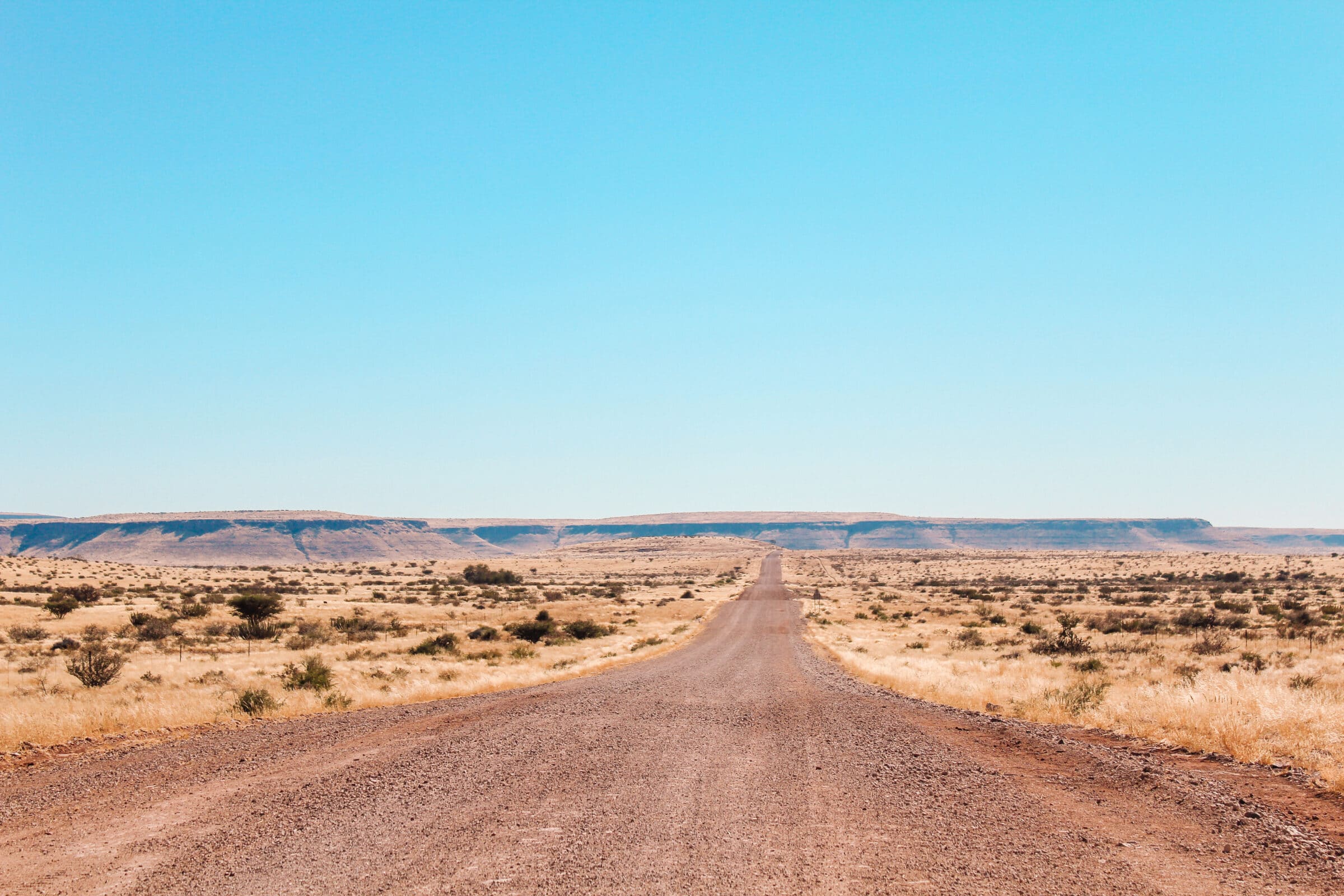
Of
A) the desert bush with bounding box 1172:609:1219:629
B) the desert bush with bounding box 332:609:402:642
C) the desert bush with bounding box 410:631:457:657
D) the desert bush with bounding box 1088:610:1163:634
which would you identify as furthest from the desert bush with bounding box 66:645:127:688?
the desert bush with bounding box 1172:609:1219:629

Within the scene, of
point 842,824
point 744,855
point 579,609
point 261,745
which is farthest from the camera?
point 579,609

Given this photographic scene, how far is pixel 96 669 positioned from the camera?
70.1 ft

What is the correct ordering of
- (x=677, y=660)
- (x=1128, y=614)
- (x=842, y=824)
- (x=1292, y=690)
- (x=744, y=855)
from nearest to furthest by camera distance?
1. (x=744, y=855)
2. (x=842, y=824)
3. (x=1292, y=690)
4. (x=677, y=660)
5. (x=1128, y=614)

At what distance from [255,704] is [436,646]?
18225 millimetres

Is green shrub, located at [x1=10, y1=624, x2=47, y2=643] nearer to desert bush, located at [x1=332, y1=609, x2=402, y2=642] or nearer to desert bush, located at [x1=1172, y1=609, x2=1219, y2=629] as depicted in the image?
desert bush, located at [x1=332, y1=609, x2=402, y2=642]

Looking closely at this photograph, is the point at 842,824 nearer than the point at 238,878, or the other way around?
the point at 238,878

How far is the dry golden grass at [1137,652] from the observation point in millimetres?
12180

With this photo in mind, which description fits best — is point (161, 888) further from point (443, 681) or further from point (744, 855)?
point (443, 681)

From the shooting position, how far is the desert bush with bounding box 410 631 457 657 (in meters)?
31.5

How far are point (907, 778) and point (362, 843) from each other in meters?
6.55

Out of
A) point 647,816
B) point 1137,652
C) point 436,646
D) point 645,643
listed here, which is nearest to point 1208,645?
point 1137,652

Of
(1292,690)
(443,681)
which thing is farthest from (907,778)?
(443,681)

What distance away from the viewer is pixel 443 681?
22.3 meters

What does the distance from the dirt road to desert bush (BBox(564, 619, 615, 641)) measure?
26.3 metres
